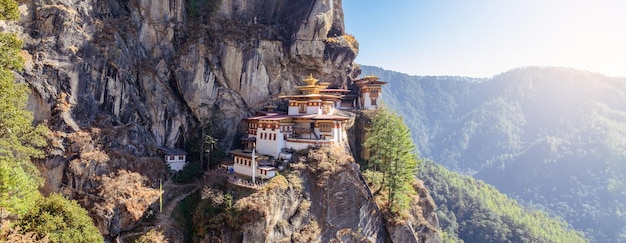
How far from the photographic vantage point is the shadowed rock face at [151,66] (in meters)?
31.0

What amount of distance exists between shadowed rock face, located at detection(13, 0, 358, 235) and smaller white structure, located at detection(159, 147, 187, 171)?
1353 mm

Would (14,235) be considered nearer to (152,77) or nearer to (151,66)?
(152,77)

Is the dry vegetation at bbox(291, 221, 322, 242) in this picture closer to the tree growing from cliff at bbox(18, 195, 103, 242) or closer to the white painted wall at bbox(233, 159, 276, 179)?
the white painted wall at bbox(233, 159, 276, 179)

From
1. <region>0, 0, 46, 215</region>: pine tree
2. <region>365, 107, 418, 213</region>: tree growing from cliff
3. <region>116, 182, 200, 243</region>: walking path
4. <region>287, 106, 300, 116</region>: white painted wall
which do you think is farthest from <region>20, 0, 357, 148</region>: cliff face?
<region>365, 107, 418, 213</region>: tree growing from cliff

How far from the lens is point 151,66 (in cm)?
4050

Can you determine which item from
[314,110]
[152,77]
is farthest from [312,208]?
[152,77]

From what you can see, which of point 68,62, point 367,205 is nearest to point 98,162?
point 68,62

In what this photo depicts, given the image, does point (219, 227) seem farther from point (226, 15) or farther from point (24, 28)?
point (226, 15)

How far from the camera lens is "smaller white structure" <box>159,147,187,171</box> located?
37094 millimetres

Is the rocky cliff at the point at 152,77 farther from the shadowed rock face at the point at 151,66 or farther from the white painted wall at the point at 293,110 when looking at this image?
the white painted wall at the point at 293,110

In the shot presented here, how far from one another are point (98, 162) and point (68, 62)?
9.99 m

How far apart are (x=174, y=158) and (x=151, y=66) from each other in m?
11.5

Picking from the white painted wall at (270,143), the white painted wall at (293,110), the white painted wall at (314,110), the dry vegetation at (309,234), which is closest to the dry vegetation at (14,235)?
the dry vegetation at (309,234)

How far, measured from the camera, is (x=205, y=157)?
131 ft
